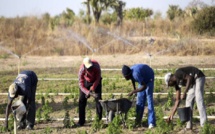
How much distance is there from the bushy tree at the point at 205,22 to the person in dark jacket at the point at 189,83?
1888 cm

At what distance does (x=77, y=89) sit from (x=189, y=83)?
19.1ft

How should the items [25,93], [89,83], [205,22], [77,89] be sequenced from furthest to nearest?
[205,22], [77,89], [89,83], [25,93]

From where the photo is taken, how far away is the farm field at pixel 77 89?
29.6ft

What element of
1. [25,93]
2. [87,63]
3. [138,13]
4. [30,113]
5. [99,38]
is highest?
[138,13]

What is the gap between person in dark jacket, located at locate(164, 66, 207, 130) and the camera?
8.08 m

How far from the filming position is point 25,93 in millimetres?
8844

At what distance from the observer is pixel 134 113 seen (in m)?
9.48

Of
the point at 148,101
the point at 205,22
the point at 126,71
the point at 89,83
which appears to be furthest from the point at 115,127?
the point at 205,22

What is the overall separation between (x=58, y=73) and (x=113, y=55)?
575 cm

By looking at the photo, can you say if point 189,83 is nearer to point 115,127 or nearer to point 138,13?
point 115,127

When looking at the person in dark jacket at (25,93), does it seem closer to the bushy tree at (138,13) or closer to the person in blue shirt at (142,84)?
the person in blue shirt at (142,84)

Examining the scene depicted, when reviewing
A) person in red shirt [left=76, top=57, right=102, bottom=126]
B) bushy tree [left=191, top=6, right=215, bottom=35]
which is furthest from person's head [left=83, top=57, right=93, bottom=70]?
bushy tree [left=191, top=6, right=215, bottom=35]

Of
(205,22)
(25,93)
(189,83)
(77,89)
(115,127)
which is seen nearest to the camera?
(189,83)

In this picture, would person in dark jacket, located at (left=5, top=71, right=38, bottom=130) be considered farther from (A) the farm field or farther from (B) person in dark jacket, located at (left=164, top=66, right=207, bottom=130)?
(B) person in dark jacket, located at (left=164, top=66, right=207, bottom=130)
